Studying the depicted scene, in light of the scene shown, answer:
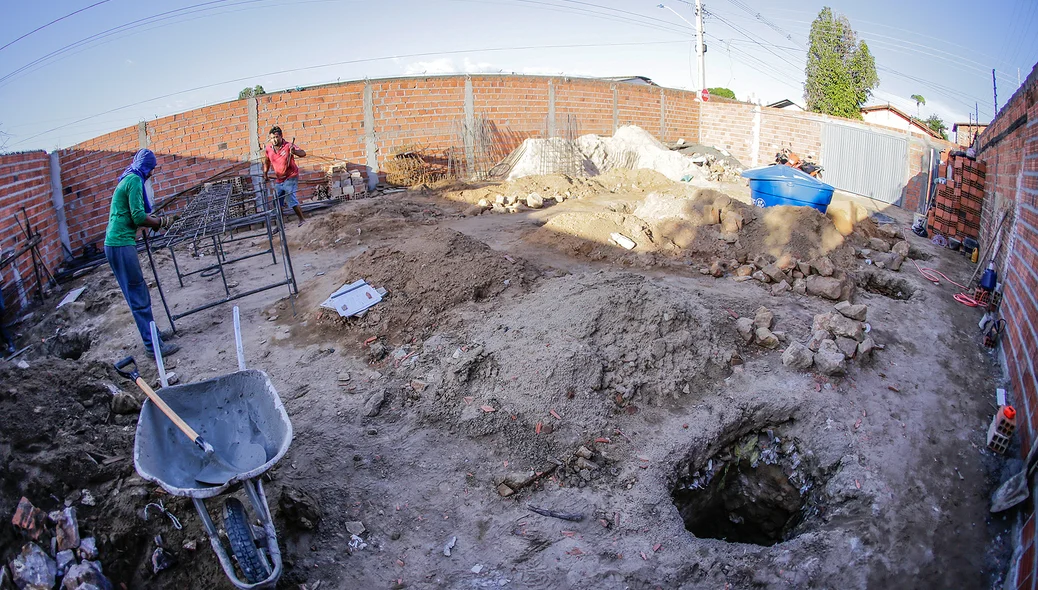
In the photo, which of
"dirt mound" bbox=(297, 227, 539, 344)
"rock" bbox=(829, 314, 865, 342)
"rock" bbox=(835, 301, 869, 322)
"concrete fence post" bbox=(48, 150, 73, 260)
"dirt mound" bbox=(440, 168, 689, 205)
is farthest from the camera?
"dirt mound" bbox=(440, 168, 689, 205)

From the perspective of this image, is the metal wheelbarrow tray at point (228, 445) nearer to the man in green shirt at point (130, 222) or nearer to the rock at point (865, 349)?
the man in green shirt at point (130, 222)

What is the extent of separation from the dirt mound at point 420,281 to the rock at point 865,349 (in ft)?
11.0

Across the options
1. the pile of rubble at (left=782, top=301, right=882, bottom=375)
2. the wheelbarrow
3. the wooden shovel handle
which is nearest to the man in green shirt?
the wheelbarrow

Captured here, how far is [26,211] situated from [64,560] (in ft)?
26.7

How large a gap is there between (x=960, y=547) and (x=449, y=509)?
3105mm

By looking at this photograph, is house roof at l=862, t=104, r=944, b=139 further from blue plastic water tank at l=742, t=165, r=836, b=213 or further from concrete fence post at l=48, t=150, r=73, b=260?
concrete fence post at l=48, t=150, r=73, b=260

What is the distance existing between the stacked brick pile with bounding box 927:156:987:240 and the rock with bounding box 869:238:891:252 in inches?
78.6

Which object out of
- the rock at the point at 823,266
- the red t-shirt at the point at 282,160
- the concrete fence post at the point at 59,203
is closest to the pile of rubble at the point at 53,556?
the rock at the point at 823,266

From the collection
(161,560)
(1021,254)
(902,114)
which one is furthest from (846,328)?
(902,114)

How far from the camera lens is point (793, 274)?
6828 millimetres

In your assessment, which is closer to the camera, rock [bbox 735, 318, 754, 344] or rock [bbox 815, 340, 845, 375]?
rock [bbox 815, 340, 845, 375]

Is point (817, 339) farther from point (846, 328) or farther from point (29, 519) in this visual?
point (29, 519)

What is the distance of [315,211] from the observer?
12117mm

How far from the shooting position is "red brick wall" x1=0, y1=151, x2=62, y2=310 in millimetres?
7465
